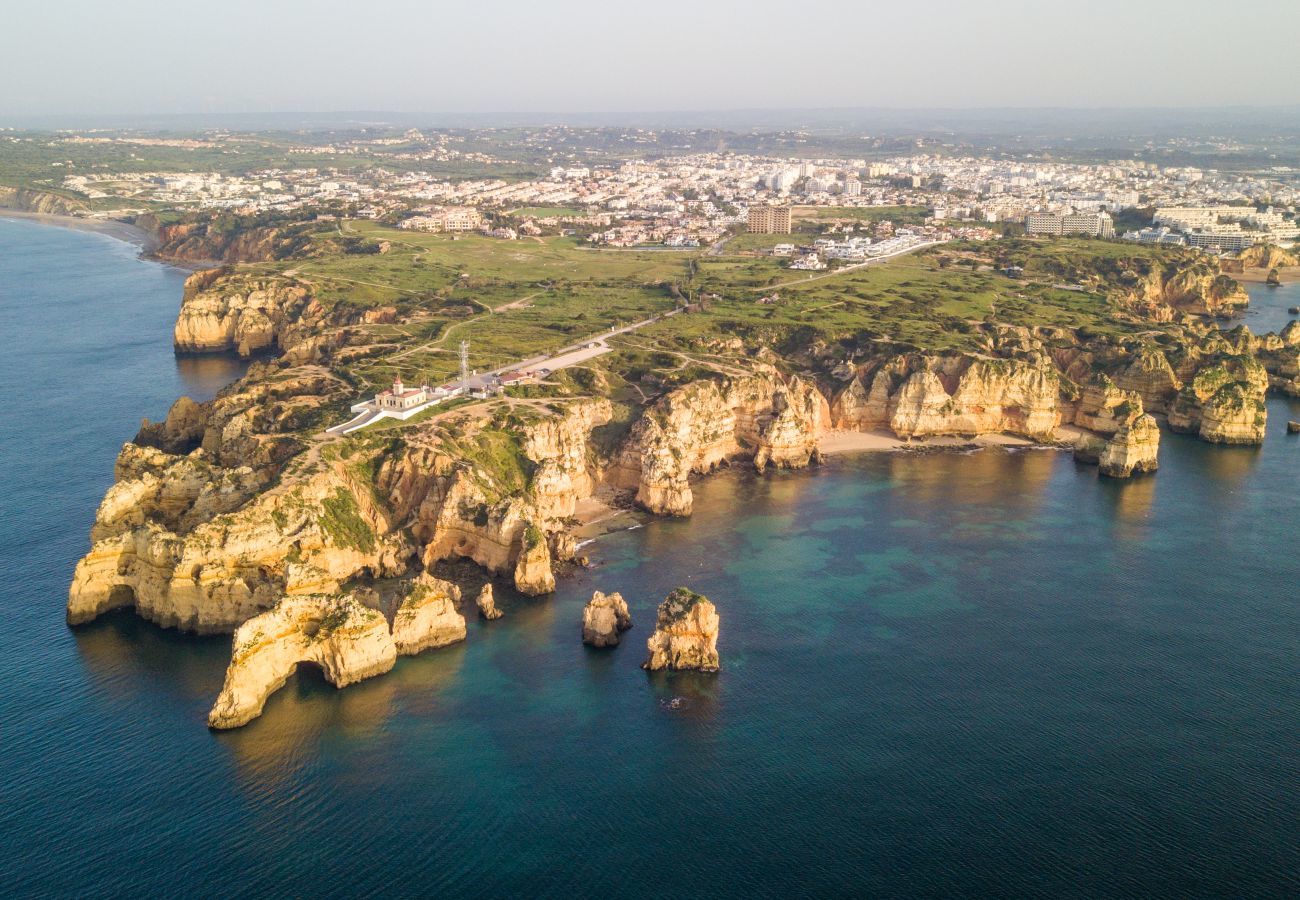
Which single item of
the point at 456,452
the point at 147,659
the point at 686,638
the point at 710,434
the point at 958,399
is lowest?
the point at 147,659

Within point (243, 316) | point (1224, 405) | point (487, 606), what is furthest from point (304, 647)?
point (243, 316)

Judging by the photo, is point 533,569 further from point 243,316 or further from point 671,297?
point 243,316

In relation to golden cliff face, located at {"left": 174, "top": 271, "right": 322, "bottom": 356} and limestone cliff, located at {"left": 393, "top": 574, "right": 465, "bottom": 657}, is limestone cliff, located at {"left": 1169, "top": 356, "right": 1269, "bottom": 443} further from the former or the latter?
golden cliff face, located at {"left": 174, "top": 271, "right": 322, "bottom": 356}

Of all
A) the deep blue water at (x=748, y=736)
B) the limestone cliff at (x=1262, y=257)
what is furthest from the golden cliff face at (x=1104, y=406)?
the limestone cliff at (x=1262, y=257)

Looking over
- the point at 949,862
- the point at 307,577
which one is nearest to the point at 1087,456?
the point at 949,862

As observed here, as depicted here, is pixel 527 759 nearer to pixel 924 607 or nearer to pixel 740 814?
pixel 740 814
